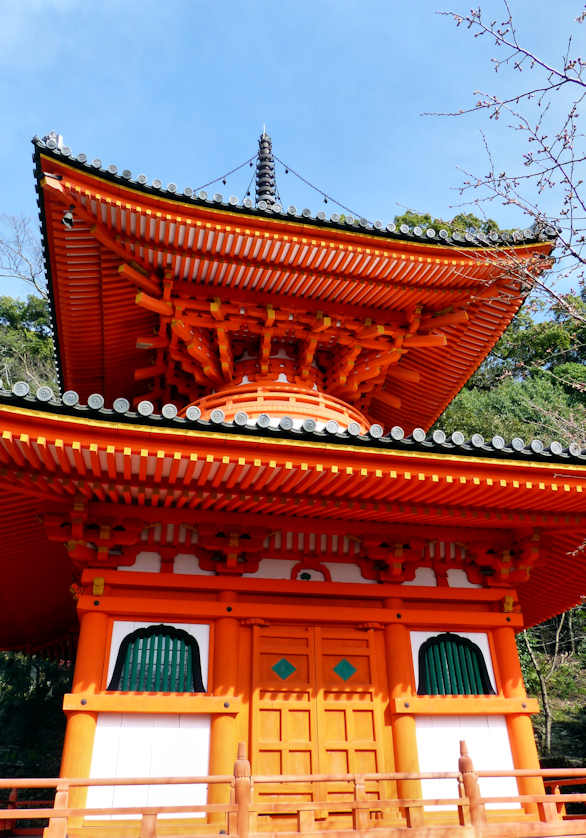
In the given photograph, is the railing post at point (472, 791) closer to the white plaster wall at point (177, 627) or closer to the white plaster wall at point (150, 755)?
the white plaster wall at point (150, 755)

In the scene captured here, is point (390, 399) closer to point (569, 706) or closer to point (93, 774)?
point (93, 774)

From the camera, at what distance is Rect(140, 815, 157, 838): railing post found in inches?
186

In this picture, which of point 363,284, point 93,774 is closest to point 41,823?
point 93,774

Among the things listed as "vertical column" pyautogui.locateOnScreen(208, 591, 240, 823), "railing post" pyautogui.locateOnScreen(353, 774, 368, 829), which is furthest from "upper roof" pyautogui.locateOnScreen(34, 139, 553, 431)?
"railing post" pyautogui.locateOnScreen(353, 774, 368, 829)

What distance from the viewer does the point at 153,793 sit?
6.28 metres

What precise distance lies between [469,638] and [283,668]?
92.0 inches

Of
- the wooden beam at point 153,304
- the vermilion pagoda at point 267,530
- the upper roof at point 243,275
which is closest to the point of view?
the vermilion pagoda at point 267,530

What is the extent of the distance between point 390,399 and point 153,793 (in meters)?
7.67

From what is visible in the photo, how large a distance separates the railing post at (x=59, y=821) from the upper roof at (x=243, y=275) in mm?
6311

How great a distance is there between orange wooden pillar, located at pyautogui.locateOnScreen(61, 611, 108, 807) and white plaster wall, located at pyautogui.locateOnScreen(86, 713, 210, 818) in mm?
112

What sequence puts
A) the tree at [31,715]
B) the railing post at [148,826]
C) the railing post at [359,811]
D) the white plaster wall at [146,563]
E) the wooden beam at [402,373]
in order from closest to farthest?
the railing post at [148,826] < the railing post at [359,811] < the white plaster wall at [146,563] < the wooden beam at [402,373] < the tree at [31,715]

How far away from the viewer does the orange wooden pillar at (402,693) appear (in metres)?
6.75

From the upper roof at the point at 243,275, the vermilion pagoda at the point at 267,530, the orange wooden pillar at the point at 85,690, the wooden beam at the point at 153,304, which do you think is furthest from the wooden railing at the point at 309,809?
the wooden beam at the point at 153,304

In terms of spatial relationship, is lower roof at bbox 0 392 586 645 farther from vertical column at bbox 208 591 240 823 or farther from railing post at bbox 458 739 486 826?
railing post at bbox 458 739 486 826
